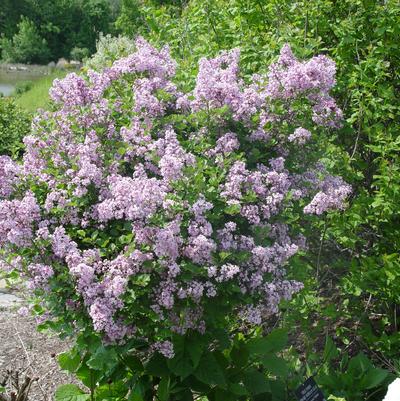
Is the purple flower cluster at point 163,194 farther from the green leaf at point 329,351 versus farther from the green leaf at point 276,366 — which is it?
the green leaf at point 329,351

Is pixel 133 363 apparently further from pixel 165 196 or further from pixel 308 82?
pixel 308 82

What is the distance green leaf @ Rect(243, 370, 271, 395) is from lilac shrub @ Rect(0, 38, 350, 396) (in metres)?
0.30

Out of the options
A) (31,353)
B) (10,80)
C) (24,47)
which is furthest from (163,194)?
(24,47)

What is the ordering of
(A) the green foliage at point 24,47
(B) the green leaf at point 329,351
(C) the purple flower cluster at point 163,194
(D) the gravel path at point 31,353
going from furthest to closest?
(A) the green foliage at point 24,47, (D) the gravel path at point 31,353, (B) the green leaf at point 329,351, (C) the purple flower cluster at point 163,194

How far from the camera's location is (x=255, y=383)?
10.3 feet

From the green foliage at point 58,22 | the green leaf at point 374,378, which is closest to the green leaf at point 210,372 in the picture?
the green leaf at point 374,378

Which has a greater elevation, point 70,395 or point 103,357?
point 103,357

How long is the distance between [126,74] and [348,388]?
2120 millimetres

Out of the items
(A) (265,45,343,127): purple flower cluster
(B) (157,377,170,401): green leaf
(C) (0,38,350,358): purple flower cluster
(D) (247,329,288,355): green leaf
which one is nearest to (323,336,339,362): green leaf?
(D) (247,329,288,355): green leaf

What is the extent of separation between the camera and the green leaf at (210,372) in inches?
113

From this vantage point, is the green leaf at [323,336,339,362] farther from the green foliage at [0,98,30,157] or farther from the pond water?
the pond water

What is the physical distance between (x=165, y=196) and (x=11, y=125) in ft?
25.3

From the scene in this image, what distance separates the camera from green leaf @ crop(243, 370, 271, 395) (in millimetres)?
3113

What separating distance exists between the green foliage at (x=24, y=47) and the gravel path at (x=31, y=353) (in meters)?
77.4
